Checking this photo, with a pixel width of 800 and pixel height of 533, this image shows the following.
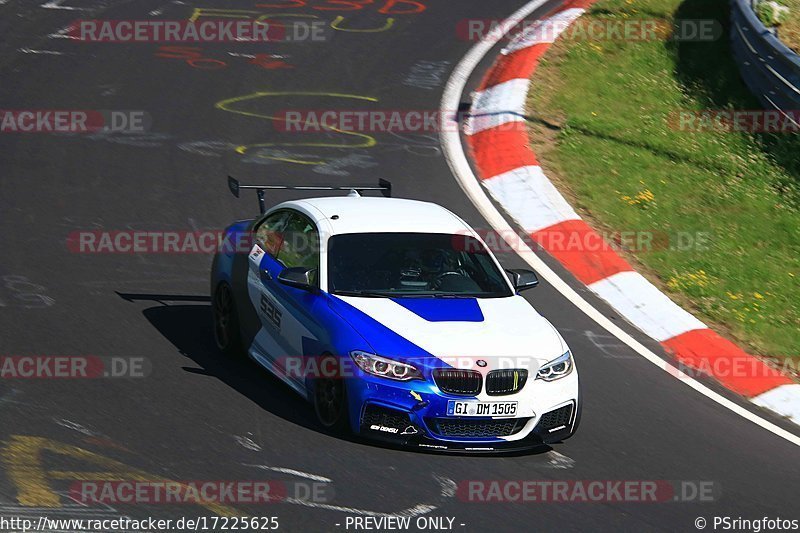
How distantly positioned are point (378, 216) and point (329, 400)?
1.76m

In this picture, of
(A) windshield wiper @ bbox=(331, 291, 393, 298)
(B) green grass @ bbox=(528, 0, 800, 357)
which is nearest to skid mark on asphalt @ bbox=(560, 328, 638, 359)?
(B) green grass @ bbox=(528, 0, 800, 357)

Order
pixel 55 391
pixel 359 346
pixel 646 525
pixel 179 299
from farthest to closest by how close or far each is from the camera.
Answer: pixel 179 299 → pixel 55 391 → pixel 359 346 → pixel 646 525

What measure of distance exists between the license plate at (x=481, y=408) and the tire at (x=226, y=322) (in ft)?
7.76

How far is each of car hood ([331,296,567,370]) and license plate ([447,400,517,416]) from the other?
9.7 inches

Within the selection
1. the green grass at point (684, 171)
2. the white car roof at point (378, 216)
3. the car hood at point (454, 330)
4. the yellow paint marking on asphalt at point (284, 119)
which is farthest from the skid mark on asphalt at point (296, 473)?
the yellow paint marking on asphalt at point (284, 119)

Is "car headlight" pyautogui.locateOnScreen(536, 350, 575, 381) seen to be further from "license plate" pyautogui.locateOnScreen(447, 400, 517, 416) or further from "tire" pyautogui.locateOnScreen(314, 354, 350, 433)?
"tire" pyautogui.locateOnScreen(314, 354, 350, 433)

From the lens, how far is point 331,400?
27.3 ft

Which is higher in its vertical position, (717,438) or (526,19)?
(526,19)

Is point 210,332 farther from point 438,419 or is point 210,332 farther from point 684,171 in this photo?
point 684,171

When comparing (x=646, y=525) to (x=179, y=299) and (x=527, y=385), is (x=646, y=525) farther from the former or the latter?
(x=179, y=299)

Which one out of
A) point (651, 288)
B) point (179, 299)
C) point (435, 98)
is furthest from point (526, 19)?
point (179, 299)

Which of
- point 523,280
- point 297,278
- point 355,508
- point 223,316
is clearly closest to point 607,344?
point 523,280

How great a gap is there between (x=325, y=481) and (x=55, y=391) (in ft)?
7.60

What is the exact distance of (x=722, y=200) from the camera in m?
13.4
